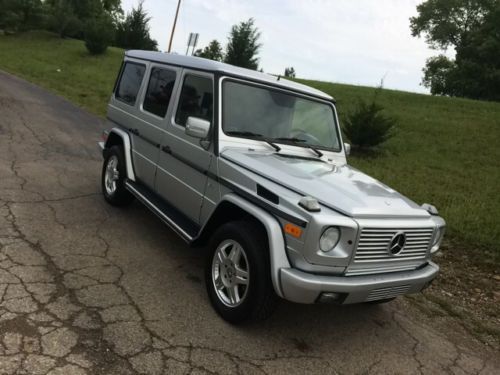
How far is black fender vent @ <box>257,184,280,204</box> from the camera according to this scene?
10.9 feet

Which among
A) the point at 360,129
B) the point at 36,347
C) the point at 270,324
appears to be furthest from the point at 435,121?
the point at 36,347

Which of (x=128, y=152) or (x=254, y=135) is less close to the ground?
(x=254, y=135)

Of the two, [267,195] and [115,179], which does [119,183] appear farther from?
[267,195]

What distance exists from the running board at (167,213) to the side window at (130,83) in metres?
1.14

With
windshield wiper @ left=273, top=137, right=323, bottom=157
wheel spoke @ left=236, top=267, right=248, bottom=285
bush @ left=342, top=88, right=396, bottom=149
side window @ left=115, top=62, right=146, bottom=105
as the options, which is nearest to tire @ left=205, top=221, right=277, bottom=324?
wheel spoke @ left=236, top=267, right=248, bottom=285

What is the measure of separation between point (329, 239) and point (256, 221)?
2.22 ft

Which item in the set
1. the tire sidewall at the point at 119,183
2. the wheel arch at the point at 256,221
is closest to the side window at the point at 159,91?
the tire sidewall at the point at 119,183

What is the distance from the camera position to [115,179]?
5816 millimetres

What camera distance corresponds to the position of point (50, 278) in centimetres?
387

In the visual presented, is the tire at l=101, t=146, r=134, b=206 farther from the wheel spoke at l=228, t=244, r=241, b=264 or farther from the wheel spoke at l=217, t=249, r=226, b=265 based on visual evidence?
the wheel spoke at l=228, t=244, r=241, b=264

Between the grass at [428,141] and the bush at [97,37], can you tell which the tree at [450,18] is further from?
the bush at [97,37]

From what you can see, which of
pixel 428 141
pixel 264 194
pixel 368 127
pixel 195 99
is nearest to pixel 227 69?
pixel 195 99

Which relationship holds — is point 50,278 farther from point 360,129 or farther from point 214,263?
point 360,129

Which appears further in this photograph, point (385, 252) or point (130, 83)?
point (130, 83)
